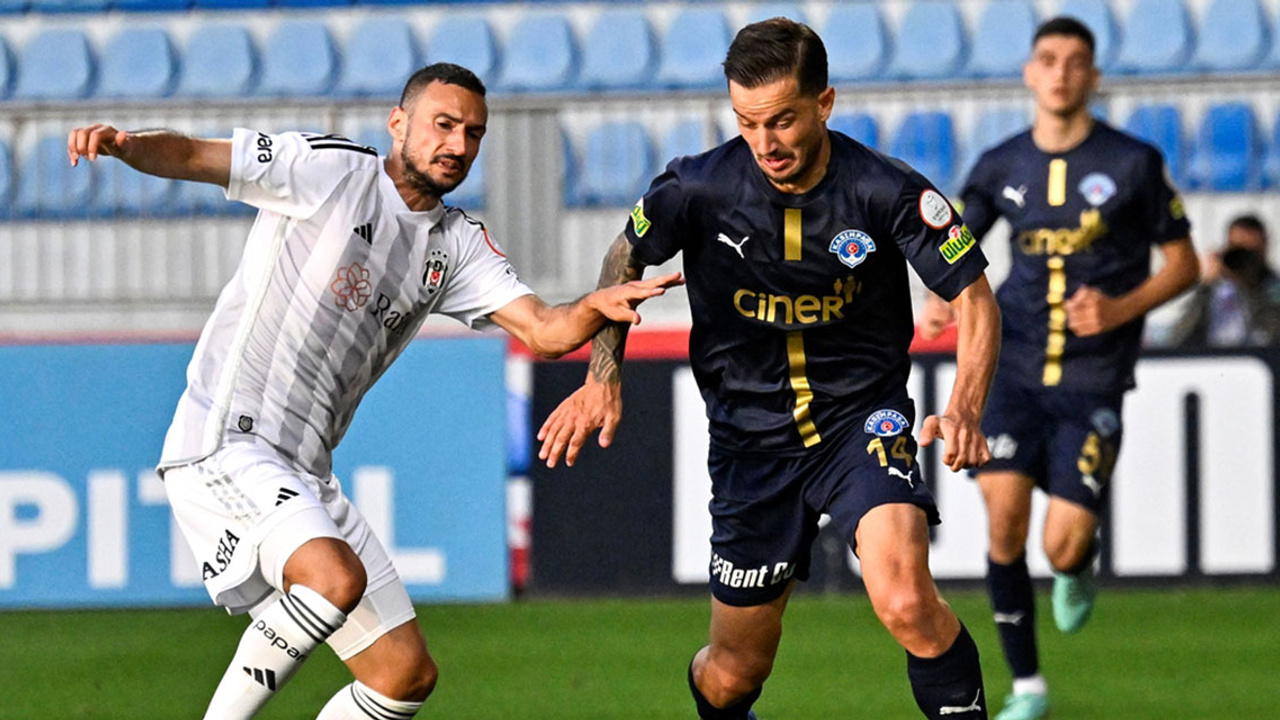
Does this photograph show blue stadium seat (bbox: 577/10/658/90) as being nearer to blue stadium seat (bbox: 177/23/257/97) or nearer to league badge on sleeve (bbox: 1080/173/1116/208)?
blue stadium seat (bbox: 177/23/257/97)

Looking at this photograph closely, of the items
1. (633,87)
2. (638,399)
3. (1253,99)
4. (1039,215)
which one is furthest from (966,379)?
(633,87)

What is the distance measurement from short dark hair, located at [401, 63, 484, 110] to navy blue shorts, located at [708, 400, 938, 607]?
4.02ft

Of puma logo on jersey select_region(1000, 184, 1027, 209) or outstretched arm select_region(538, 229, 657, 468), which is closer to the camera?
outstretched arm select_region(538, 229, 657, 468)

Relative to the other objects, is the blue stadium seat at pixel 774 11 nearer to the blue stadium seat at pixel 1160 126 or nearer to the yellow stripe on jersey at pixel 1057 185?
the blue stadium seat at pixel 1160 126

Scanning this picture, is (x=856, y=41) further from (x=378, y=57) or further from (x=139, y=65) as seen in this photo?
(x=139, y=65)

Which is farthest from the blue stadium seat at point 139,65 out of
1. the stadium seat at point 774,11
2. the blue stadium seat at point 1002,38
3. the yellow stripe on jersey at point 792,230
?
the yellow stripe on jersey at point 792,230

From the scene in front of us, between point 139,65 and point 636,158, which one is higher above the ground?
point 139,65

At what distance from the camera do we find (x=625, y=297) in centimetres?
495

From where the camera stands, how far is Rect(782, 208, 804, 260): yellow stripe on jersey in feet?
16.4

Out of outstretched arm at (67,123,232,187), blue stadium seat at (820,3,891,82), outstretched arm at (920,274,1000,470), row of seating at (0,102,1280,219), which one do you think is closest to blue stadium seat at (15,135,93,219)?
row of seating at (0,102,1280,219)

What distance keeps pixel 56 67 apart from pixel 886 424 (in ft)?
37.2

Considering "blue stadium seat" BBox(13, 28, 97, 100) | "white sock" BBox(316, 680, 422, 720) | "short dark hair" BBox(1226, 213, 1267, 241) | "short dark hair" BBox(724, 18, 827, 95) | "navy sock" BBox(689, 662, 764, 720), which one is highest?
"blue stadium seat" BBox(13, 28, 97, 100)

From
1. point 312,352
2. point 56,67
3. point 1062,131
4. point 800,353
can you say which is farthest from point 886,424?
point 56,67

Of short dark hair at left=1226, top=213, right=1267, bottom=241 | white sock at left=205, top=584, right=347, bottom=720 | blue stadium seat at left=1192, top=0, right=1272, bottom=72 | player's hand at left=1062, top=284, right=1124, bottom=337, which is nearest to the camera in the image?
white sock at left=205, top=584, right=347, bottom=720
